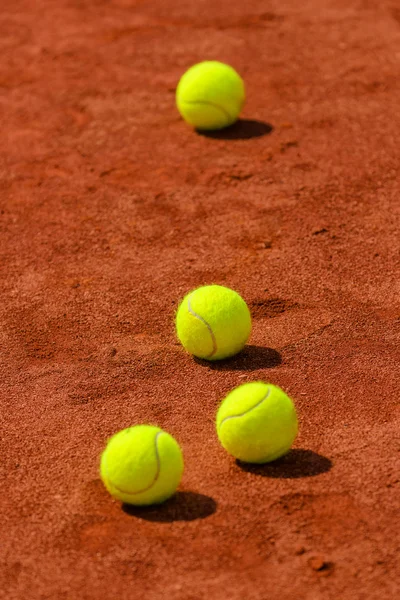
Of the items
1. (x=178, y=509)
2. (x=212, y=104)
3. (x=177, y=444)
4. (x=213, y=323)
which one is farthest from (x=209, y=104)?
(x=178, y=509)

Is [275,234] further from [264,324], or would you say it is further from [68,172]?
[68,172]

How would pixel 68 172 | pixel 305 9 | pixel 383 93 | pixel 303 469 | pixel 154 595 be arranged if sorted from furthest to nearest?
pixel 305 9
pixel 383 93
pixel 68 172
pixel 303 469
pixel 154 595

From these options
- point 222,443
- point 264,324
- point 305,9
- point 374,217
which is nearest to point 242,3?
point 305,9

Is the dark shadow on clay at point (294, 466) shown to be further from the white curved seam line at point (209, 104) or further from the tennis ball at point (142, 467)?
the white curved seam line at point (209, 104)

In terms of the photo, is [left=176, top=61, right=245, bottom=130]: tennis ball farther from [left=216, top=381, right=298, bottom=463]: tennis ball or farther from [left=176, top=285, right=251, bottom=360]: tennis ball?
[left=216, top=381, right=298, bottom=463]: tennis ball

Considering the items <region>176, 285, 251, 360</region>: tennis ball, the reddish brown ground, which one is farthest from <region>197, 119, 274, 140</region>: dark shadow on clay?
<region>176, 285, 251, 360</region>: tennis ball

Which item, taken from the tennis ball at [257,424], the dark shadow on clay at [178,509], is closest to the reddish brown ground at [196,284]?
the dark shadow on clay at [178,509]
